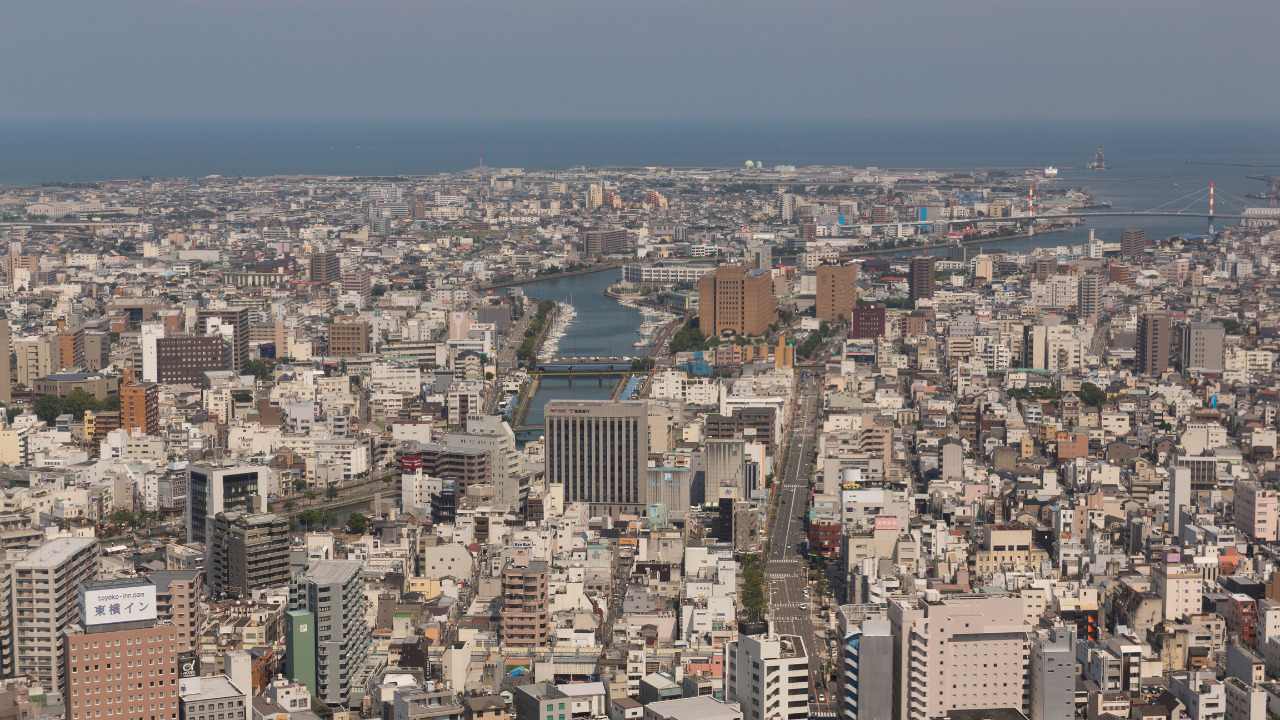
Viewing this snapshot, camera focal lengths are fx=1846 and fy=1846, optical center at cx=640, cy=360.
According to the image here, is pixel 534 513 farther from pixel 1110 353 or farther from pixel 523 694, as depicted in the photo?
pixel 1110 353

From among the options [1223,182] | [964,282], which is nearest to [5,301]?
[964,282]

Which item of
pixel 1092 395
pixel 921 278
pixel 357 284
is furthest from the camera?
pixel 357 284

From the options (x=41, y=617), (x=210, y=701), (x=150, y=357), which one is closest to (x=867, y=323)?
(x=150, y=357)

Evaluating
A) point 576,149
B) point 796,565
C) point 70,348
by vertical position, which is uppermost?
point 576,149

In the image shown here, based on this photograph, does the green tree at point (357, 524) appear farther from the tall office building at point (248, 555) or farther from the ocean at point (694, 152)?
the ocean at point (694, 152)

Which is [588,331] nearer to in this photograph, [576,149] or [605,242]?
[605,242]

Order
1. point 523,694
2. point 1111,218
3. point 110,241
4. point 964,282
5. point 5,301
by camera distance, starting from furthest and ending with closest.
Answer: point 1111,218 → point 110,241 → point 964,282 → point 5,301 → point 523,694

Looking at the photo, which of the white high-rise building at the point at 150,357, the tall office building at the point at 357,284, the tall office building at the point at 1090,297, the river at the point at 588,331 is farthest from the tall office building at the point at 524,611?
the tall office building at the point at 357,284

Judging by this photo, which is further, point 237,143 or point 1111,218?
point 237,143
